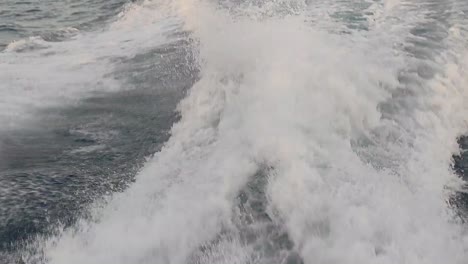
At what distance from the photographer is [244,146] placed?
18.4 ft

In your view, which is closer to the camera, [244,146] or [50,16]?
[244,146]

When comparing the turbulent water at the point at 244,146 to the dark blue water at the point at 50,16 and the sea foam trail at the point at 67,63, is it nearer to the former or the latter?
the sea foam trail at the point at 67,63

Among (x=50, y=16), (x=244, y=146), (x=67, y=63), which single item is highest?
(x=244, y=146)

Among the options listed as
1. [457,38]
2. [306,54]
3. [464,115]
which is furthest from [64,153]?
[457,38]

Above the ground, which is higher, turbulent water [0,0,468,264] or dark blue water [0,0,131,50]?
turbulent water [0,0,468,264]

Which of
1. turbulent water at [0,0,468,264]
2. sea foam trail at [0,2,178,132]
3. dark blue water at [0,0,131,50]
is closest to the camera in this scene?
turbulent water at [0,0,468,264]

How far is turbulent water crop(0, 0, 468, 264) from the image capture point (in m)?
4.38

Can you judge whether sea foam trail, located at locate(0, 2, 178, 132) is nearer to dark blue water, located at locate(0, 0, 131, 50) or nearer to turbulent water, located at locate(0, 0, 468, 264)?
turbulent water, located at locate(0, 0, 468, 264)

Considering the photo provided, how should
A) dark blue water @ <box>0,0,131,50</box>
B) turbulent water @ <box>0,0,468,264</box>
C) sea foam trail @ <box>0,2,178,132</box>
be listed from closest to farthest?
turbulent water @ <box>0,0,468,264</box>, sea foam trail @ <box>0,2,178,132</box>, dark blue water @ <box>0,0,131,50</box>

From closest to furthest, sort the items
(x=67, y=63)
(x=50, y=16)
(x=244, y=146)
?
(x=244, y=146)
(x=67, y=63)
(x=50, y=16)

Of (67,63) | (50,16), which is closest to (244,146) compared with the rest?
(67,63)

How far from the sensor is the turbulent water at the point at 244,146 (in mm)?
4375

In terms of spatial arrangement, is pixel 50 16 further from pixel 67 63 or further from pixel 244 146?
pixel 244 146

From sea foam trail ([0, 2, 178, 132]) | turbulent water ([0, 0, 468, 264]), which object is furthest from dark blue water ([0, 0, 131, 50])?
turbulent water ([0, 0, 468, 264])
